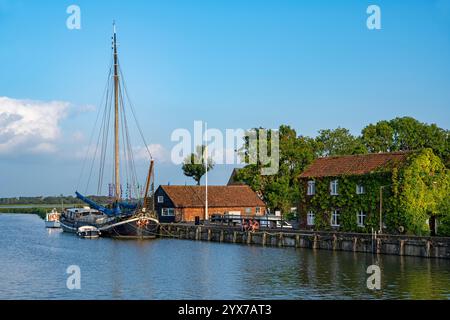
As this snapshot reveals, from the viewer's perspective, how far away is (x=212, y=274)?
4225 cm

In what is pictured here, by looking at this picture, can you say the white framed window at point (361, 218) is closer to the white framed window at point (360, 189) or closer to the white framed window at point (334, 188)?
the white framed window at point (360, 189)

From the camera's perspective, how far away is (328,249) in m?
55.9

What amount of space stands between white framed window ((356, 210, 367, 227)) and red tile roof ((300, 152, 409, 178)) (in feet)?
12.0

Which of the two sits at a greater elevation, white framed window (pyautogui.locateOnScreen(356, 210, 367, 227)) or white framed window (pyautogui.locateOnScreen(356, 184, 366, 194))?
white framed window (pyautogui.locateOnScreen(356, 184, 366, 194))

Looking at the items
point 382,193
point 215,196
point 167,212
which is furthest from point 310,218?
point 167,212

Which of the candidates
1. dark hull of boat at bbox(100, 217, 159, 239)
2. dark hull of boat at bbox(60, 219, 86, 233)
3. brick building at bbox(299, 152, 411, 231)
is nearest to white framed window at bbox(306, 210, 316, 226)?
brick building at bbox(299, 152, 411, 231)

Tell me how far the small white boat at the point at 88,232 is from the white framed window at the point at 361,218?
32.2 meters

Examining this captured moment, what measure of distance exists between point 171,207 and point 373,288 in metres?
49.5

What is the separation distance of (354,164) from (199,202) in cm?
2801

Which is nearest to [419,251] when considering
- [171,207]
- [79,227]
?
[171,207]

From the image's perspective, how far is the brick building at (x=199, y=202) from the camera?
8256 centimetres

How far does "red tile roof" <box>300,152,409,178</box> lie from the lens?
57.4 metres

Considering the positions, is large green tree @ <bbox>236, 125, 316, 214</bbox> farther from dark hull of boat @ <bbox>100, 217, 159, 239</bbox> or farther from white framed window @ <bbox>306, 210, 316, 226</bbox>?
white framed window @ <bbox>306, 210, 316, 226</bbox>

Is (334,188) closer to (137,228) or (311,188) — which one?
(311,188)
